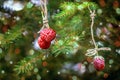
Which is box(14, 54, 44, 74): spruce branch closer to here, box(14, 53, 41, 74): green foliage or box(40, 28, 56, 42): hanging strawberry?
box(14, 53, 41, 74): green foliage

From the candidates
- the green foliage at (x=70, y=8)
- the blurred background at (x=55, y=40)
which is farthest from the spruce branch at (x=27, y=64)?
the green foliage at (x=70, y=8)

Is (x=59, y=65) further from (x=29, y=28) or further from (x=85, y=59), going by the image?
(x=29, y=28)

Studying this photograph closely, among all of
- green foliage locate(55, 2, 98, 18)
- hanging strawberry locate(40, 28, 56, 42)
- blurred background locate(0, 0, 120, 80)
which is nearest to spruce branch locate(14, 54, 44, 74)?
blurred background locate(0, 0, 120, 80)

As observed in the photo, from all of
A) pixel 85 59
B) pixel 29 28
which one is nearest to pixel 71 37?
pixel 29 28

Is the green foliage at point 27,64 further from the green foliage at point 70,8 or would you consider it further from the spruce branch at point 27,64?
the green foliage at point 70,8

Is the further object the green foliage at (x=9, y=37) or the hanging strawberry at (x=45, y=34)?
the green foliage at (x=9, y=37)

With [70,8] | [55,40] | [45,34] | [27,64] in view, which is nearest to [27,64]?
[27,64]

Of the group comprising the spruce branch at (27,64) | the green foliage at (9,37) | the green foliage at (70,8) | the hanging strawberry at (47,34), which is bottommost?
the spruce branch at (27,64)

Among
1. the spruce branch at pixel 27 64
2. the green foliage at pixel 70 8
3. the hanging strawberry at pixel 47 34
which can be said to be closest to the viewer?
the hanging strawberry at pixel 47 34

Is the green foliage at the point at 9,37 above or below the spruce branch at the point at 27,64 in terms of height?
above
